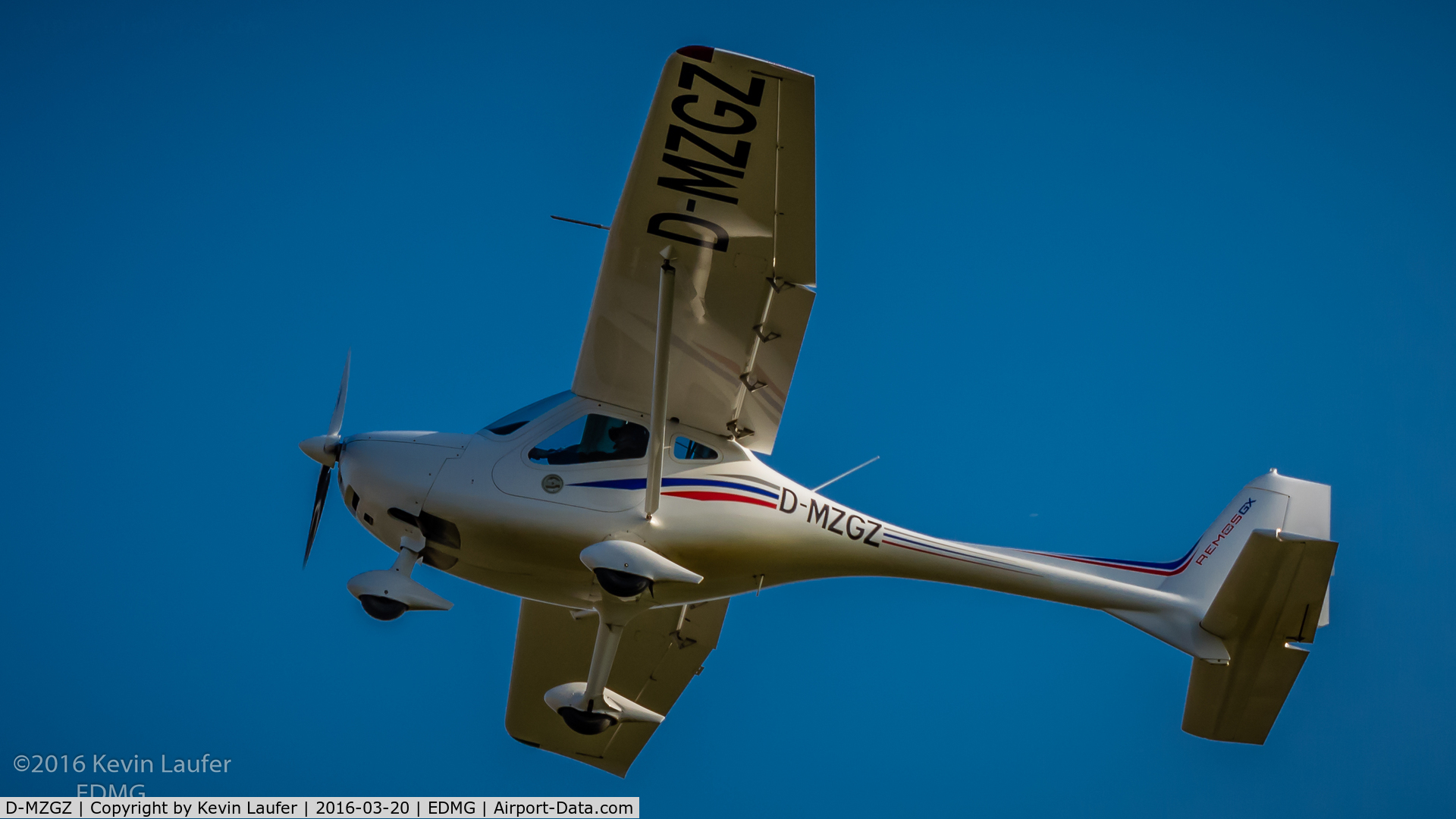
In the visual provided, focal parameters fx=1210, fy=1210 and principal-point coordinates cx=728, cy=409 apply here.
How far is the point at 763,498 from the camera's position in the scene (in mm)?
10297

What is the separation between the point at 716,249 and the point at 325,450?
12.9 feet

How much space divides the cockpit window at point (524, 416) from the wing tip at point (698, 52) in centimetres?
335

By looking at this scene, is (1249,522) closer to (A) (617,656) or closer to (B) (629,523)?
(B) (629,523)

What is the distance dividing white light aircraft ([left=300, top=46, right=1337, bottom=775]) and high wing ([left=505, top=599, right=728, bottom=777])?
1522 millimetres

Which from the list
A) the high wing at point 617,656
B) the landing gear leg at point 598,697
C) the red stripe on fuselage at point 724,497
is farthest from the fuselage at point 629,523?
the high wing at point 617,656

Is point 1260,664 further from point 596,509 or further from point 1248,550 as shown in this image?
point 596,509

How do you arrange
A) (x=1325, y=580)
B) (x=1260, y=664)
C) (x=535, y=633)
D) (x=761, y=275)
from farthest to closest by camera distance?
(x=535, y=633) < (x=1260, y=664) < (x=1325, y=580) < (x=761, y=275)

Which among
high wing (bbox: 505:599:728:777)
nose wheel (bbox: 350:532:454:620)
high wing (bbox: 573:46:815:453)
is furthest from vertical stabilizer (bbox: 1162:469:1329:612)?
nose wheel (bbox: 350:532:454:620)

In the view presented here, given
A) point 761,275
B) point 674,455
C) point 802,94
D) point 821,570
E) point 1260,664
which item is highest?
point 802,94

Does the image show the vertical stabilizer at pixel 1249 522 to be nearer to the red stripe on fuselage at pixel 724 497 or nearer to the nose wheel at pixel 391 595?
the red stripe on fuselage at pixel 724 497

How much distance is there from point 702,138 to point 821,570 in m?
4.00

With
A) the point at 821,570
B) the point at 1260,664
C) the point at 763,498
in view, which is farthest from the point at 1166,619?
the point at 763,498

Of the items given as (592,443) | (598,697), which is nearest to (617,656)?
(598,697)

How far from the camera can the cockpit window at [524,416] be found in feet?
33.5
